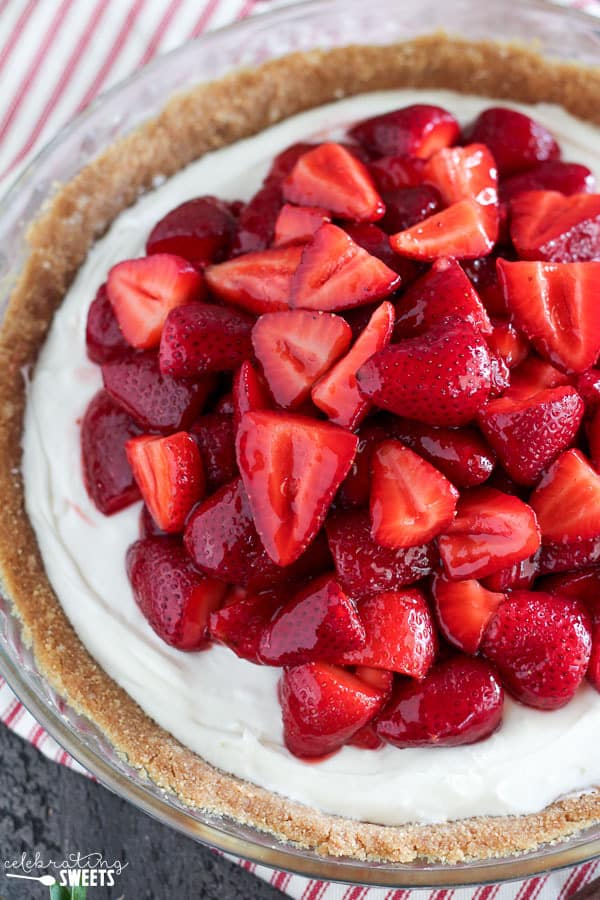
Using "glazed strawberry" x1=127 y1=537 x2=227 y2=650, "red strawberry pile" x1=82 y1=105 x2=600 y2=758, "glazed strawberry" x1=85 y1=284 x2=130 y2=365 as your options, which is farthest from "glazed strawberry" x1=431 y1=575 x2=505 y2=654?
"glazed strawberry" x1=85 y1=284 x2=130 y2=365

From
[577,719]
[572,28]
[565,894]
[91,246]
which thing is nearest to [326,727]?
[577,719]

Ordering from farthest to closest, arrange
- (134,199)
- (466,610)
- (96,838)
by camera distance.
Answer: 1. (134,199)
2. (96,838)
3. (466,610)

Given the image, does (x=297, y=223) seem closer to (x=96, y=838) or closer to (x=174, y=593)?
(x=174, y=593)

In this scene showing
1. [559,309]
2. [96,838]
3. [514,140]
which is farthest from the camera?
[514,140]

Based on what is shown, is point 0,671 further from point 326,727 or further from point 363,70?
point 363,70

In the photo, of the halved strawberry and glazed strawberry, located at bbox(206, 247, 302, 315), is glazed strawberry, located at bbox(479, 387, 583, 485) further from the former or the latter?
glazed strawberry, located at bbox(206, 247, 302, 315)

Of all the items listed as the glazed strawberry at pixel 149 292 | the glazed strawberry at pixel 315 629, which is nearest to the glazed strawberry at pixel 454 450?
the glazed strawberry at pixel 315 629

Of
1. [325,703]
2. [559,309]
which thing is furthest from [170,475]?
[559,309]
